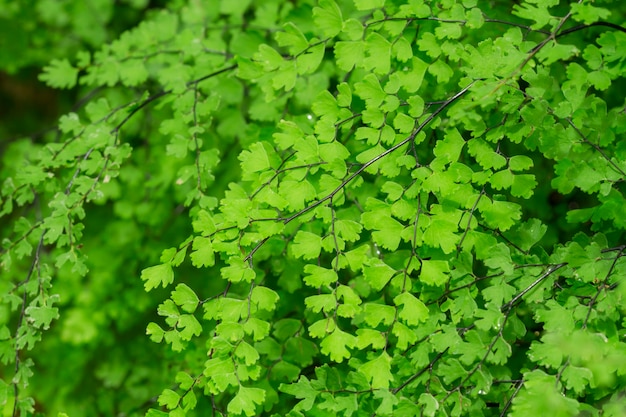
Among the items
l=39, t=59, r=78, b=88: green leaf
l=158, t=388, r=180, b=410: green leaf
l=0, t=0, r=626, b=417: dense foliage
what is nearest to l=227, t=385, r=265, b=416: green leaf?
l=0, t=0, r=626, b=417: dense foliage

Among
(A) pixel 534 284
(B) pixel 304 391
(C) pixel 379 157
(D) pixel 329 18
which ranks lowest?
(B) pixel 304 391

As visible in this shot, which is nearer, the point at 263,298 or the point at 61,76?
the point at 263,298

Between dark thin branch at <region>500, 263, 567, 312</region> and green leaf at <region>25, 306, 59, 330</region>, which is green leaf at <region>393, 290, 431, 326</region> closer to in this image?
dark thin branch at <region>500, 263, 567, 312</region>

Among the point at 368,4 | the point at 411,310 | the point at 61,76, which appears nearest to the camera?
the point at 411,310

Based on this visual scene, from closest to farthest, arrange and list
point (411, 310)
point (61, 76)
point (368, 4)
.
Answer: point (411, 310) < point (368, 4) < point (61, 76)

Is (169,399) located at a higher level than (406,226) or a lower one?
lower

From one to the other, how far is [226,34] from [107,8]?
72cm

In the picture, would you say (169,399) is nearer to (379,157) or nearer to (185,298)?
(185,298)

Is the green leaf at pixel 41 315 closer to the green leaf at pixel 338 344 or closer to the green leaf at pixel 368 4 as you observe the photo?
the green leaf at pixel 338 344

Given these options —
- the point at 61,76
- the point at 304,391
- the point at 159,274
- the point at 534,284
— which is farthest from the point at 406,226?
the point at 61,76

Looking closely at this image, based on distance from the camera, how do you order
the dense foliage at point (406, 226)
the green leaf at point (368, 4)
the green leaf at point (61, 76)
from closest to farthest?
the dense foliage at point (406, 226) < the green leaf at point (368, 4) < the green leaf at point (61, 76)

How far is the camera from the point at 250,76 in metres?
1.23

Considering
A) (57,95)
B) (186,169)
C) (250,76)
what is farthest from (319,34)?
(57,95)

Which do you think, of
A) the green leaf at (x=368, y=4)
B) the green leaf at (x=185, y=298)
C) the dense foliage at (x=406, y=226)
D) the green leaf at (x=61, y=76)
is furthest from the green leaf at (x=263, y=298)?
the green leaf at (x=61, y=76)
